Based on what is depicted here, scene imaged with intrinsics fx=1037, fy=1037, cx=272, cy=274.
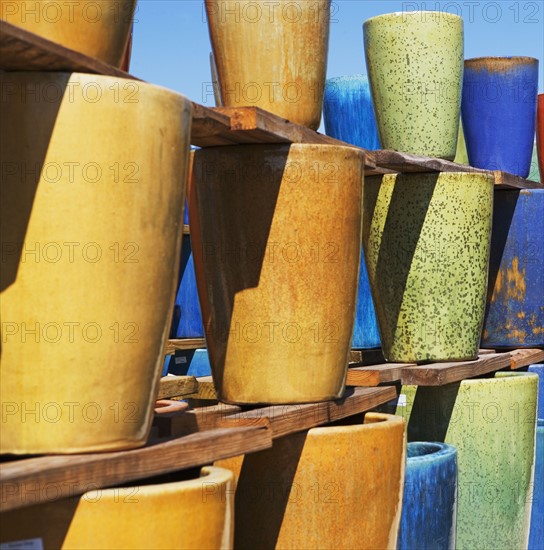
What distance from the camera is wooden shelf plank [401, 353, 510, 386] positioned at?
A: 85.3 inches

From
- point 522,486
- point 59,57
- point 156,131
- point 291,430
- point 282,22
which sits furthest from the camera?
point 522,486

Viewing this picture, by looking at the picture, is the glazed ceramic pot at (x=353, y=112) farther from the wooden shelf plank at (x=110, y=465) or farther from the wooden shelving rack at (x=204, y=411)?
the wooden shelf plank at (x=110, y=465)

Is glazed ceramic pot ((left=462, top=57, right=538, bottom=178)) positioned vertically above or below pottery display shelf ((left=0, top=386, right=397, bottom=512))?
above

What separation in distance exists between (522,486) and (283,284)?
106 cm

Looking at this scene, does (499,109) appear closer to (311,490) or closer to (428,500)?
(428,500)

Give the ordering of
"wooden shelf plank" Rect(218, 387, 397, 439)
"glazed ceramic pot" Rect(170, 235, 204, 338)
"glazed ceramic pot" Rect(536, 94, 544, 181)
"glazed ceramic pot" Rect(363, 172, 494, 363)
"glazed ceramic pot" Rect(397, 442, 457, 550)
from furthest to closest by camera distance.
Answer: "glazed ceramic pot" Rect(170, 235, 204, 338), "glazed ceramic pot" Rect(536, 94, 544, 181), "glazed ceramic pot" Rect(363, 172, 494, 363), "glazed ceramic pot" Rect(397, 442, 457, 550), "wooden shelf plank" Rect(218, 387, 397, 439)

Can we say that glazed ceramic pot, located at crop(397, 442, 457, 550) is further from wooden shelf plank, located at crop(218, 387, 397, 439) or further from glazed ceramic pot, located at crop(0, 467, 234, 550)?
glazed ceramic pot, located at crop(0, 467, 234, 550)

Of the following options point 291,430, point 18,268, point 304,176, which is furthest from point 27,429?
point 304,176

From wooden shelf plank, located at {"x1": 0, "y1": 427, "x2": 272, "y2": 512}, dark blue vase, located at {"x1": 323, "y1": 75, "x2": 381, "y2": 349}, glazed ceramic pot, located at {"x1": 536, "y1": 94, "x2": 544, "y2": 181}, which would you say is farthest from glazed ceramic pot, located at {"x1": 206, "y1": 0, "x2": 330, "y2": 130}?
glazed ceramic pot, located at {"x1": 536, "y1": 94, "x2": 544, "y2": 181}

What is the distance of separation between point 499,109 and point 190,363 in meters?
1.50

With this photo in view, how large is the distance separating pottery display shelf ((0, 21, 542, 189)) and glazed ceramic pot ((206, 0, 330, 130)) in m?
0.09

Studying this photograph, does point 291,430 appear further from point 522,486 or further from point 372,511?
point 522,486

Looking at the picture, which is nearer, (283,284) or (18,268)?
(18,268)

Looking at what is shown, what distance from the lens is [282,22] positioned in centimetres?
170
